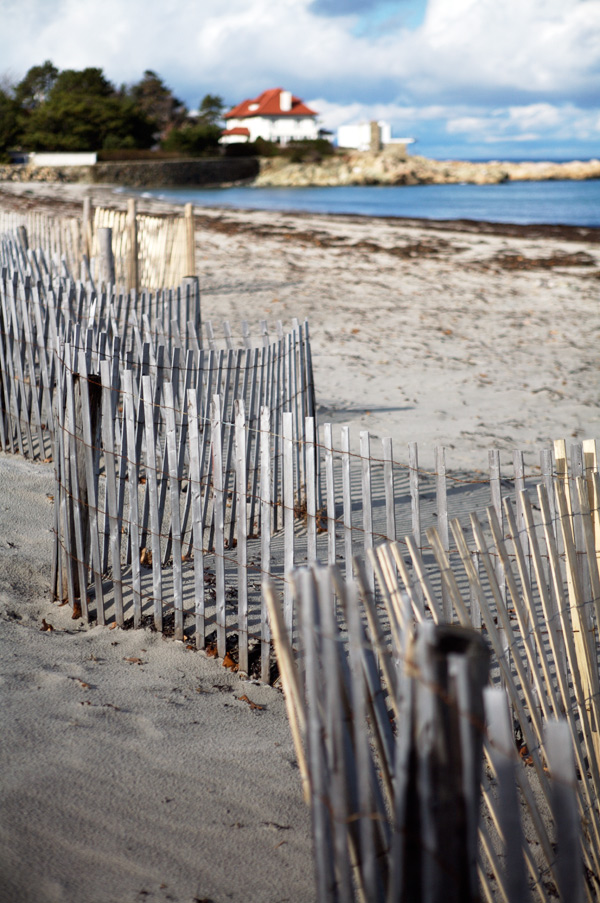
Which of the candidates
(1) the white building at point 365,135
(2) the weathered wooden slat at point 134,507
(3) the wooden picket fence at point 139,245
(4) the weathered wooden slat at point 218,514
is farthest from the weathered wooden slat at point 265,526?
(1) the white building at point 365,135

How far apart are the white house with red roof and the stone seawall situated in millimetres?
27308

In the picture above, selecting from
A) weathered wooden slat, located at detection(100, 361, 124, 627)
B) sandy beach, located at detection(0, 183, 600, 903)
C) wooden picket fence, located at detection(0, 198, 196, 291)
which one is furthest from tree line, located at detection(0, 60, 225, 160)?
weathered wooden slat, located at detection(100, 361, 124, 627)

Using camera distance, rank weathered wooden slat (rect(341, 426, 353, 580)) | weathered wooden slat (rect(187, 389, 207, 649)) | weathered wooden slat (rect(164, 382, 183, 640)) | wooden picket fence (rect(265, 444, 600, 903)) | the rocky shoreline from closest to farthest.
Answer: wooden picket fence (rect(265, 444, 600, 903)) < weathered wooden slat (rect(341, 426, 353, 580)) < weathered wooden slat (rect(187, 389, 207, 649)) < weathered wooden slat (rect(164, 382, 183, 640)) < the rocky shoreline

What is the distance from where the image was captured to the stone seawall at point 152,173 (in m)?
50.3

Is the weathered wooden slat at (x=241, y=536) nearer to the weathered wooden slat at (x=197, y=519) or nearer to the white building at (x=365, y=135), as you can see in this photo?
the weathered wooden slat at (x=197, y=519)

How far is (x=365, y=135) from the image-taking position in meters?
91.2

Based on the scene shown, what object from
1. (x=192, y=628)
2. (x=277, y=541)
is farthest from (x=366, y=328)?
(x=192, y=628)

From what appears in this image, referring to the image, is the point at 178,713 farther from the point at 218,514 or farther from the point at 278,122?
the point at 278,122

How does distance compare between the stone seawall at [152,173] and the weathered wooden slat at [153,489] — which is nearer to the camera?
the weathered wooden slat at [153,489]

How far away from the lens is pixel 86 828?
2.23 m

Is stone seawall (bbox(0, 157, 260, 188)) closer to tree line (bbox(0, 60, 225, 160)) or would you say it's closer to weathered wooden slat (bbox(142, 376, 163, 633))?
tree line (bbox(0, 60, 225, 160))

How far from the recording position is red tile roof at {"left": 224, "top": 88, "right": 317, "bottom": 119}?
304 ft

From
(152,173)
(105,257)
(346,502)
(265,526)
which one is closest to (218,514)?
(265,526)

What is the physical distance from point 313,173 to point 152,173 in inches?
608
